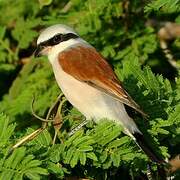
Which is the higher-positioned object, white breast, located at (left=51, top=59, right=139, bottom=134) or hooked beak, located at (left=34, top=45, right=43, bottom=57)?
hooked beak, located at (left=34, top=45, right=43, bottom=57)

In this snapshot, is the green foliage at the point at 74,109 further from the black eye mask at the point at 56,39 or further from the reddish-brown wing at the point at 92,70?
the black eye mask at the point at 56,39

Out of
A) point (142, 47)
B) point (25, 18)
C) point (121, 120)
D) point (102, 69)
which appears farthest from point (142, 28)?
point (121, 120)

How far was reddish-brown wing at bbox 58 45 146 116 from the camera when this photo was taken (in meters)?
3.56

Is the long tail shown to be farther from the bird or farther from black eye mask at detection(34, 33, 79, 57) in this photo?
black eye mask at detection(34, 33, 79, 57)

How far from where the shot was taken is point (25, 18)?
5.67 metres

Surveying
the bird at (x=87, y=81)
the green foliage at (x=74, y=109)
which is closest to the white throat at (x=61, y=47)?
the bird at (x=87, y=81)

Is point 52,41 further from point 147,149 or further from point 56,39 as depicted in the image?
point 147,149

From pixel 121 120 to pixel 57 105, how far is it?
13.6 inches

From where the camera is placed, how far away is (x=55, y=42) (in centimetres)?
419

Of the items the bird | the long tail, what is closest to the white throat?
the bird

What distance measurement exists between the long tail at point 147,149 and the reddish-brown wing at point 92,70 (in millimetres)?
235

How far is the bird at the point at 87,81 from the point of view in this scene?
3.52 metres

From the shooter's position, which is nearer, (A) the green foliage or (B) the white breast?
(A) the green foliage

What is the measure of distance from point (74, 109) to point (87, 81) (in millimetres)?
184
